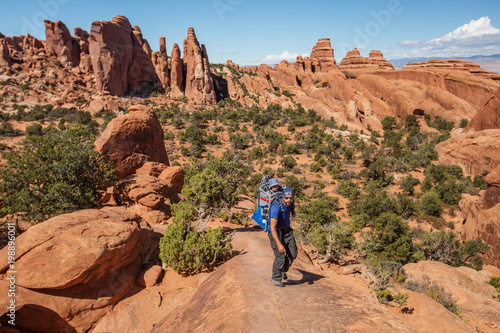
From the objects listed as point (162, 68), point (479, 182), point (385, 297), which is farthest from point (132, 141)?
point (162, 68)

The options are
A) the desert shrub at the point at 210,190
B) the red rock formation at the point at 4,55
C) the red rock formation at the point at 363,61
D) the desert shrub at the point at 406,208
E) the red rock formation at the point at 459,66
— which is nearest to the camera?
the desert shrub at the point at 210,190

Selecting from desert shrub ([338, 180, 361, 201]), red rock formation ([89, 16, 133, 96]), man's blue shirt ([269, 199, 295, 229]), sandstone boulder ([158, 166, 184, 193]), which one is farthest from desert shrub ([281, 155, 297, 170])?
red rock formation ([89, 16, 133, 96])

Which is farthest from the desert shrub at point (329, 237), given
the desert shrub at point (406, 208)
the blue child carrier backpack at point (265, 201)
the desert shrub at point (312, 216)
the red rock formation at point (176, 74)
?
the red rock formation at point (176, 74)

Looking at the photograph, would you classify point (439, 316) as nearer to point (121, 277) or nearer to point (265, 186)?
point (265, 186)

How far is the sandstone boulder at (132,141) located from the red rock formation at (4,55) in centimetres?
5583

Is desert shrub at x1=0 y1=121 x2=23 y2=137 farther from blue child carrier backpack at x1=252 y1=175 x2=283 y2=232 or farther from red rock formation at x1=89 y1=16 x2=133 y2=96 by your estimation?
blue child carrier backpack at x1=252 y1=175 x2=283 y2=232

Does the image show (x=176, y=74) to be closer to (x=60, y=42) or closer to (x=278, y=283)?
(x=60, y=42)

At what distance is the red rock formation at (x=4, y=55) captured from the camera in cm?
5050

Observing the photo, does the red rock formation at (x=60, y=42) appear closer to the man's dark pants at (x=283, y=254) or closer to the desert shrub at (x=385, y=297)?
the man's dark pants at (x=283, y=254)

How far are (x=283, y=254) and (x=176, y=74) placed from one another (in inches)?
2444

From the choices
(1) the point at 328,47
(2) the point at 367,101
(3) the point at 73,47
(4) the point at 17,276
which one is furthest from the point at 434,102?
(3) the point at 73,47

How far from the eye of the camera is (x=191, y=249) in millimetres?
7352

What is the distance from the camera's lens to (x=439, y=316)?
5.96 meters

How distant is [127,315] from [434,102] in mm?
57324
